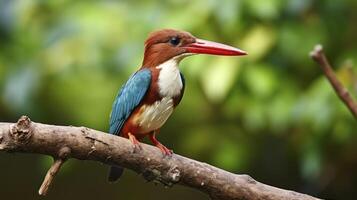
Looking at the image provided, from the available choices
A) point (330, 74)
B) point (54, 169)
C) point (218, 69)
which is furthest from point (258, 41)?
point (54, 169)

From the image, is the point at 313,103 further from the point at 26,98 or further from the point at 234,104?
the point at 26,98

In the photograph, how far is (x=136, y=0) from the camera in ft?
11.5

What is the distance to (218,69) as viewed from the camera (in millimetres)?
3270

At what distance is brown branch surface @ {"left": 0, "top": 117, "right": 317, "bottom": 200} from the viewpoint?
160cm

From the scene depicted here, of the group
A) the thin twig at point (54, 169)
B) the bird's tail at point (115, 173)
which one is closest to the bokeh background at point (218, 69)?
the bird's tail at point (115, 173)

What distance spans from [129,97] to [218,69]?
4.36 ft

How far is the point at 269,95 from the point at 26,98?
96 centimetres

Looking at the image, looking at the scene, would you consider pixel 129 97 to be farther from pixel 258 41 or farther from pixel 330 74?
pixel 258 41

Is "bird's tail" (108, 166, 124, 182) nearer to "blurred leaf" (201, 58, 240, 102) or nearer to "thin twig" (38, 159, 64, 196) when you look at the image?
"thin twig" (38, 159, 64, 196)

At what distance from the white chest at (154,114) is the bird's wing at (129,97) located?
3 cm

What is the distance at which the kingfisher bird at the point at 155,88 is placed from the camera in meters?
1.91

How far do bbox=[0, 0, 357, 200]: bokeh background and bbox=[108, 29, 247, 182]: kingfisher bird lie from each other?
3.96 ft

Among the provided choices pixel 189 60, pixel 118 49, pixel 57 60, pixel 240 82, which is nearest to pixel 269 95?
pixel 240 82

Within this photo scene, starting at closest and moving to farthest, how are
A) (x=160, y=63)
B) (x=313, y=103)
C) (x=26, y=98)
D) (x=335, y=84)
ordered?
1. (x=335, y=84)
2. (x=160, y=63)
3. (x=313, y=103)
4. (x=26, y=98)
